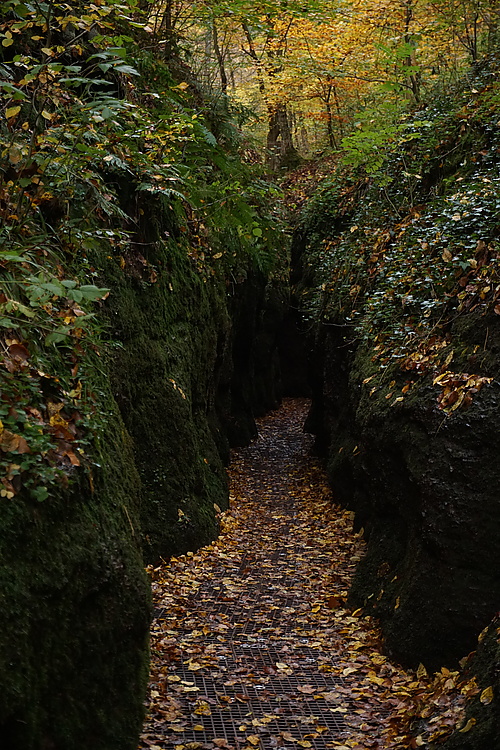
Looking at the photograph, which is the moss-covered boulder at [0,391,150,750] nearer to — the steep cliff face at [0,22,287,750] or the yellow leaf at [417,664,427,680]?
the steep cliff face at [0,22,287,750]

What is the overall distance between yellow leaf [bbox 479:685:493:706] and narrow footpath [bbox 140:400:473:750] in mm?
337

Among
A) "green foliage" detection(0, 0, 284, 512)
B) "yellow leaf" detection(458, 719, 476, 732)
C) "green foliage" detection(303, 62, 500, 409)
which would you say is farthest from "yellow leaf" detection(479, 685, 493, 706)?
"green foliage" detection(0, 0, 284, 512)

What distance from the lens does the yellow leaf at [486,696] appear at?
11.8ft

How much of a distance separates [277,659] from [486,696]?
2.29 m

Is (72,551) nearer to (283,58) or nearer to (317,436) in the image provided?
(317,436)

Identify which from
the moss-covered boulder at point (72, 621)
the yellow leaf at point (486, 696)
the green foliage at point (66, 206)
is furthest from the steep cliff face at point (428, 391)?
the green foliage at point (66, 206)

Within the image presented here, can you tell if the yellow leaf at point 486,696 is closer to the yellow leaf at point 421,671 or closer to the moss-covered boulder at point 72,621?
the yellow leaf at point 421,671

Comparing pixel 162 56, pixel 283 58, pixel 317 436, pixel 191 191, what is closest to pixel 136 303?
pixel 191 191

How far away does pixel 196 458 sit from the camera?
8477mm

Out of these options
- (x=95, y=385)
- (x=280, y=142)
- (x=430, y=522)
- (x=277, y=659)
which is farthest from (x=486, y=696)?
(x=280, y=142)

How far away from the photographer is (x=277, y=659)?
554cm

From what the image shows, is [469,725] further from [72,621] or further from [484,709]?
[72,621]

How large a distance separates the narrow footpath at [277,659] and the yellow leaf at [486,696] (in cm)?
34

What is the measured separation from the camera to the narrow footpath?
4.32 meters
